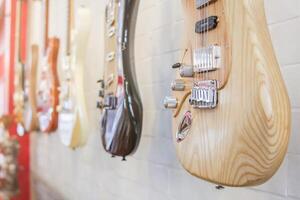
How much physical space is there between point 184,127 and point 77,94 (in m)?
0.88

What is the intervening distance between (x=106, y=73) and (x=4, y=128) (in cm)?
194

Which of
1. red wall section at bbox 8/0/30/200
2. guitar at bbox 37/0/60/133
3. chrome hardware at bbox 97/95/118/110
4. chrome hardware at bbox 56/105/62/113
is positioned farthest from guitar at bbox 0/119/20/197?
chrome hardware at bbox 97/95/118/110

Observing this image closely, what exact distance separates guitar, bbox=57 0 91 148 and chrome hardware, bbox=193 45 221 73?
34.5 inches

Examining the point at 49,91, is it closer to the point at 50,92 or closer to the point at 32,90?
the point at 50,92

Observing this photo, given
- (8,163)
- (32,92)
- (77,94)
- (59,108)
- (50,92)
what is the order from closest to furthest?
1. (77,94)
2. (59,108)
3. (50,92)
4. (32,92)
5. (8,163)

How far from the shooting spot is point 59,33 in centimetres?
238

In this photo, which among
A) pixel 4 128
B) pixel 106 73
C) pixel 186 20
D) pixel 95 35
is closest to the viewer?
pixel 186 20

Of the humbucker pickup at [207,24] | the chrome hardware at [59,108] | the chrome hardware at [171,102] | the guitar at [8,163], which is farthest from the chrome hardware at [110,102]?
the guitar at [8,163]

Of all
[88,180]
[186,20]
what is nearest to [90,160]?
[88,180]

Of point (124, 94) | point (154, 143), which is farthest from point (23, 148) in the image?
point (124, 94)

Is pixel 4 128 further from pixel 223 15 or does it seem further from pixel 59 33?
pixel 223 15

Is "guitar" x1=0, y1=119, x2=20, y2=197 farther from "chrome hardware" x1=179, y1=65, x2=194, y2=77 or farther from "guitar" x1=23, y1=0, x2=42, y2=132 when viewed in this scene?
"chrome hardware" x1=179, y1=65, x2=194, y2=77

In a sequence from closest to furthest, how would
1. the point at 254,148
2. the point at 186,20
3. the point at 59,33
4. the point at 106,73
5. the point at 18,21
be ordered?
1. the point at 254,148
2. the point at 186,20
3. the point at 106,73
4. the point at 59,33
5. the point at 18,21

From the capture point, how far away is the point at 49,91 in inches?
77.7
